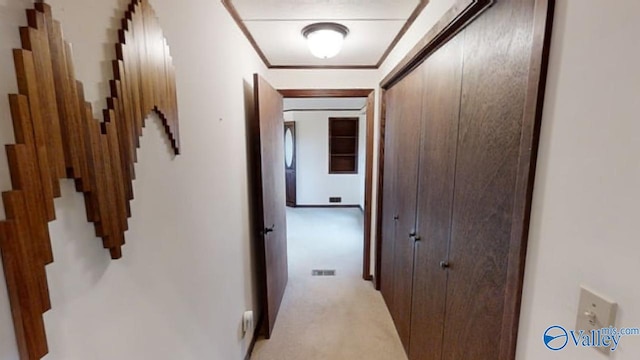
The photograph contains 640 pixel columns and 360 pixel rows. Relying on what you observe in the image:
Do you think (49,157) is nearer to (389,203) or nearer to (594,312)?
(594,312)

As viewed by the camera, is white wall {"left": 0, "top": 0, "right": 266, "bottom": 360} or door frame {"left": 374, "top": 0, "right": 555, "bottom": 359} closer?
white wall {"left": 0, "top": 0, "right": 266, "bottom": 360}

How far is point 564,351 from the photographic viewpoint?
0.72 metres

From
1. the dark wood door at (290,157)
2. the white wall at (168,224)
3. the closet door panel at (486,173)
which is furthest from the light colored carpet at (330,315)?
the dark wood door at (290,157)

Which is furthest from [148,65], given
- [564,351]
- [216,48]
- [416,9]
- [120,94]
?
[416,9]

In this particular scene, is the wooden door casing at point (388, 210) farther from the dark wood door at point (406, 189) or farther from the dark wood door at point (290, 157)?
the dark wood door at point (290, 157)

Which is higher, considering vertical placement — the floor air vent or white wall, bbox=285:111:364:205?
white wall, bbox=285:111:364:205

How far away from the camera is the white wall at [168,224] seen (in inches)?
23.8

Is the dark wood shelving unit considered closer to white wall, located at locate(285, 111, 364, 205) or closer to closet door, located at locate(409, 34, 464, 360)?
white wall, located at locate(285, 111, 364, 205)

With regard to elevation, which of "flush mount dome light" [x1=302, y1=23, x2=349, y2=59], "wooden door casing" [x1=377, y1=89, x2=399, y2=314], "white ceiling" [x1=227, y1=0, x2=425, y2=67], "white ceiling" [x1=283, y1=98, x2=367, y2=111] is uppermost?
"white ceiling" [x1=283, y1=98, x2=367, y2=111]

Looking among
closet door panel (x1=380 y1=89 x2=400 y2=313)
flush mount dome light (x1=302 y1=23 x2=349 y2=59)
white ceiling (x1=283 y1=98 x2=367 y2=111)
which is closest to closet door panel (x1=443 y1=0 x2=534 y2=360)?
flush mount dome light (x1=302 y1=23 x2=349 y2=59)

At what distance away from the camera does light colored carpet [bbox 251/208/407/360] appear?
2131 mm

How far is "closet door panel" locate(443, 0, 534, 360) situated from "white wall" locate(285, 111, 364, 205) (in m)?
5.15

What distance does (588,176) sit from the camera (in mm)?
645

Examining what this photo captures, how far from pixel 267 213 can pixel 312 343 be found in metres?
1.04
